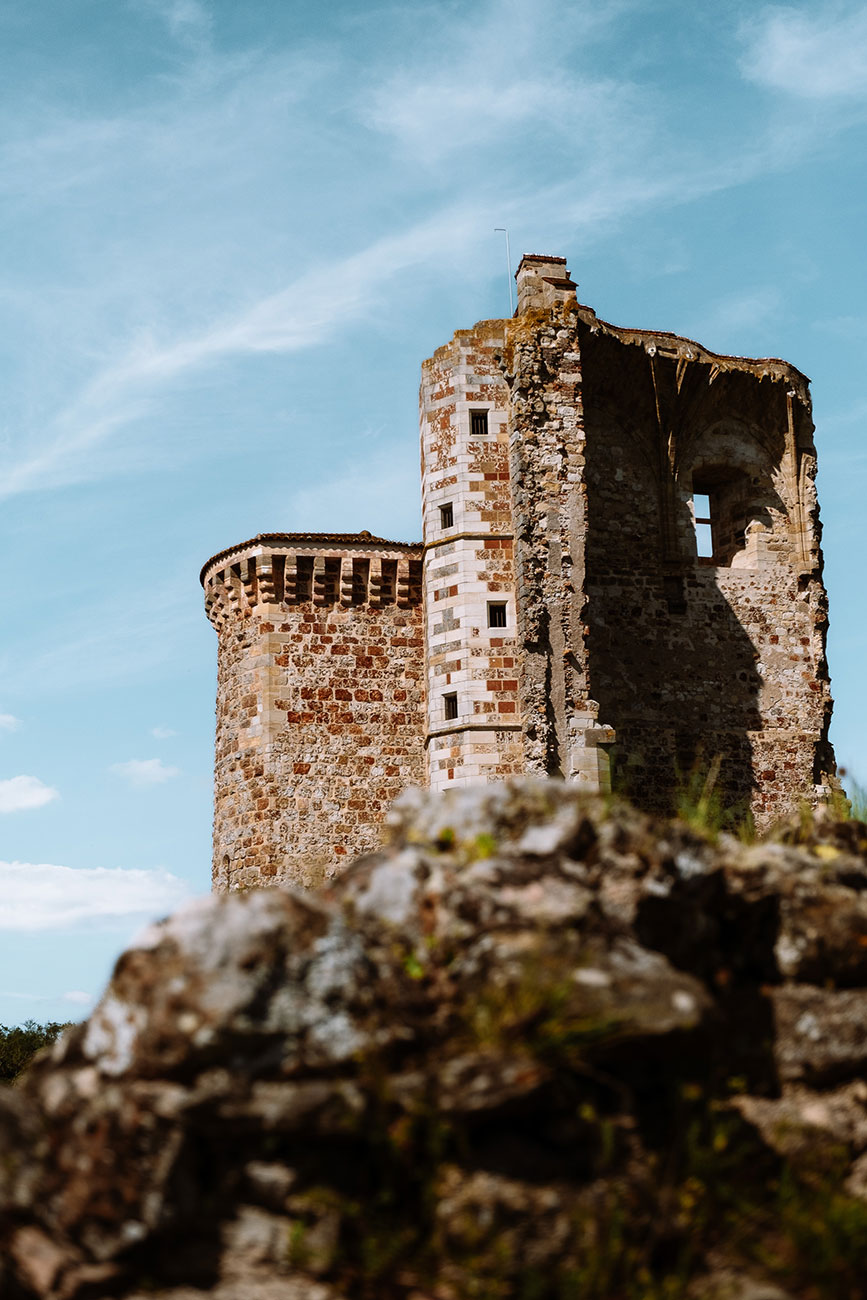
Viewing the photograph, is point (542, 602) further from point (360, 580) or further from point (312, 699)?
point (312, 699)

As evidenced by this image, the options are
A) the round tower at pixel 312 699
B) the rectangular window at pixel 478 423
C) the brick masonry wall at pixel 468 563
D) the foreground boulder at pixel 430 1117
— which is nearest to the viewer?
the foreground boulder at pixel 430 1117

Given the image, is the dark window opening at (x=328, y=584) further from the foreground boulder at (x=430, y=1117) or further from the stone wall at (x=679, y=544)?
the foreground boulder at (x=430, y=1117)

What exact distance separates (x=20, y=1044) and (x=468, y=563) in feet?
46.9

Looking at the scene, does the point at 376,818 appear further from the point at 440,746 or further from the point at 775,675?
the point at 775,675

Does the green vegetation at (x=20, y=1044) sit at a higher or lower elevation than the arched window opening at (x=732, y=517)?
lower

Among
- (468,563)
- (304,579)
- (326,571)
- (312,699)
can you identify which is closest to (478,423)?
(468,563)

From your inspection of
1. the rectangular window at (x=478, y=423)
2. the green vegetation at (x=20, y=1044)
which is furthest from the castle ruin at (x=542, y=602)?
the green vegetation at (x=20, y=1044)

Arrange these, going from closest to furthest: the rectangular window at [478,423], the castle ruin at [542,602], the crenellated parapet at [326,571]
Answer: the castle ruin at [542,602]
the rectangular window at [478,423]
the crenellated parapet at [326,571]

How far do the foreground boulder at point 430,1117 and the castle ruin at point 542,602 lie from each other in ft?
35.6

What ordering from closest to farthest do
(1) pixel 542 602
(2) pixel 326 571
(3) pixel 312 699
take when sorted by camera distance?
(1) pixel 542 602 < (3) pixel 312 699 < (2) pixel 326 571

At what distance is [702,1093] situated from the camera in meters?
4.91

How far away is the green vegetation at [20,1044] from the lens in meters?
23.0

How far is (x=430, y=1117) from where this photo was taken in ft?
14.4

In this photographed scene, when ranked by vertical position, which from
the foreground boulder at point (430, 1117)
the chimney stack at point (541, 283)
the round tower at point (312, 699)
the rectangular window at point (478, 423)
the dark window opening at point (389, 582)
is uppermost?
the chimney stack at point (541, 283)
